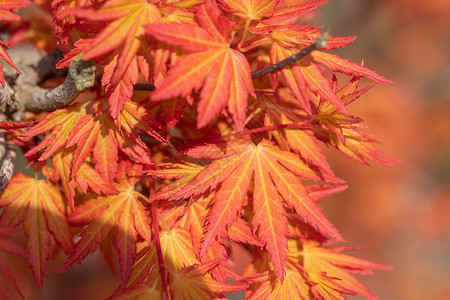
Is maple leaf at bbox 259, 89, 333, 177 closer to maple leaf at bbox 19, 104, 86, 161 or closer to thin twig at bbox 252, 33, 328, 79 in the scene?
thin twig at bbox 252, 33, 328, 79

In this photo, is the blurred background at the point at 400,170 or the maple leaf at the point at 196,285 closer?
the maple leaf at the point at 196,285

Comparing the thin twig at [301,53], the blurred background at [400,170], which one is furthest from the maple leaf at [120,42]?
the blurred background at [400,170]

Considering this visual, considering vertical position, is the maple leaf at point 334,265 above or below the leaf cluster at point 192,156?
below

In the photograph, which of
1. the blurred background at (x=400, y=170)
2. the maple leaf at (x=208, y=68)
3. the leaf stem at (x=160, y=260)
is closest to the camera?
the maple leaf at (x=208, y=68)

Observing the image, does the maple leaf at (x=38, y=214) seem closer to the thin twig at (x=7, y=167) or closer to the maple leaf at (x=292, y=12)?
the thin twig at (x=7, y=167)

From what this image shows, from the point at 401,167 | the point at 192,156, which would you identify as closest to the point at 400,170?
the point at 401,167

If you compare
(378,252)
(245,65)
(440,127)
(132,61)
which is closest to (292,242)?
(245,65)

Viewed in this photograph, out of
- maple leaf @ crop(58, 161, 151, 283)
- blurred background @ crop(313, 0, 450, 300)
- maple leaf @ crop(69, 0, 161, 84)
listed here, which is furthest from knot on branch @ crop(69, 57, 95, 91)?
blurred background @ crop(313, 0, 450, 300)
